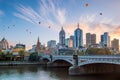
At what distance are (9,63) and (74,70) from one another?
6397cm

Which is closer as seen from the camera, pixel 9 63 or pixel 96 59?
pixel 96 59

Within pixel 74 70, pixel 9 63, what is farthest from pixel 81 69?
pixel 9 63

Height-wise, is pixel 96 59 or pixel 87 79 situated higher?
pixel 96 59

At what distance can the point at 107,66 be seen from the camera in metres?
74.6

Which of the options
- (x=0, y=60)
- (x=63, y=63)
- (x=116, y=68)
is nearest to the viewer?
(x=116, y=68)

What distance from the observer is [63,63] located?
A: 118 metres

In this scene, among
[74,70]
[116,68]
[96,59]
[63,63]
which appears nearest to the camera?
[96,59]

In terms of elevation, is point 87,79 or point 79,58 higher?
point 79,58

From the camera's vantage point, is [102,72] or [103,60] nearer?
[103,60]

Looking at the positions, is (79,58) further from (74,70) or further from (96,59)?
(96,59)

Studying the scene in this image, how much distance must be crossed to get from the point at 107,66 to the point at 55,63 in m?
48.2

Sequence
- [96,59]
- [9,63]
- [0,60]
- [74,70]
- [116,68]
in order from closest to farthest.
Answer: [96,59] → [74,70] → [116,68] → [9,63] → [0,60]

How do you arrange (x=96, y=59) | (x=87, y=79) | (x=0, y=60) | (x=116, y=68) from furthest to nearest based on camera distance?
(x=0, y=60) → (x=116, y=68) → (x=96, y=59) → (x=87, y=79)

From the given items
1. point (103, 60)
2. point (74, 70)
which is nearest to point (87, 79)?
point (103, 60)
